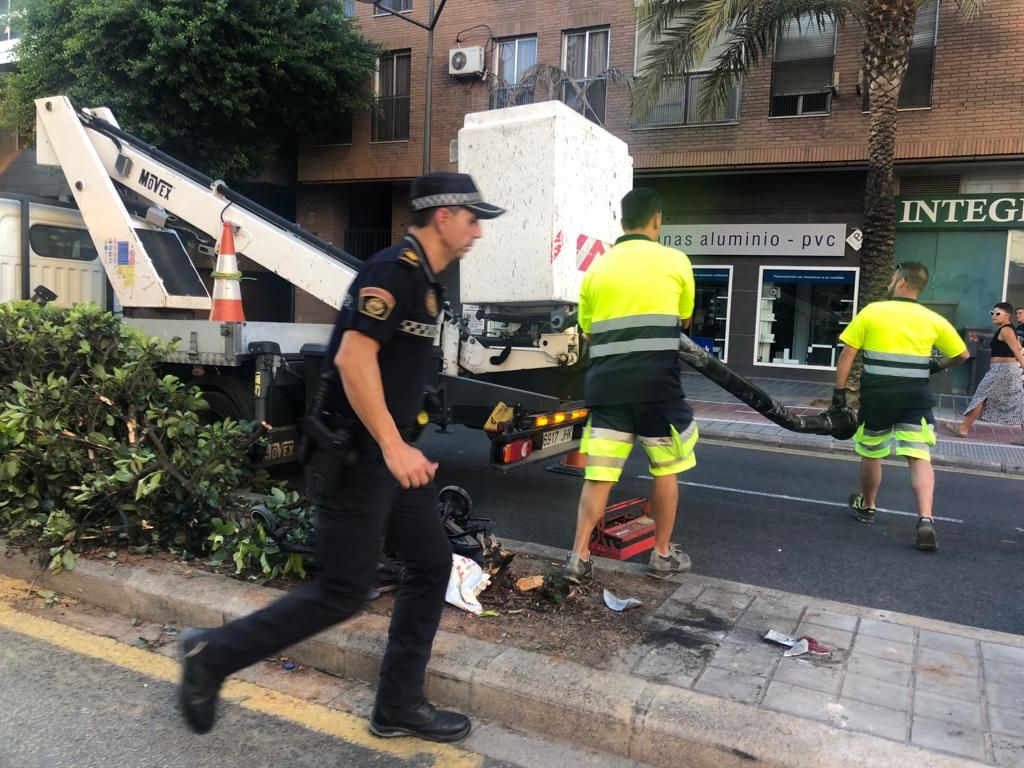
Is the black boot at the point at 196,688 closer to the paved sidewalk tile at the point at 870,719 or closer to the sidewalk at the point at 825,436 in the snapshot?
the paved sidewalk tile at the point at 870,719

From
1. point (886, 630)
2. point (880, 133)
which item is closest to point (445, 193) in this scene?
point (886, 630)

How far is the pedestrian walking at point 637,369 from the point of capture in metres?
3.92

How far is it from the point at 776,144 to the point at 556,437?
11.7 metres

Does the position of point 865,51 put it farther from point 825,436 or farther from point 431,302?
point 431,302

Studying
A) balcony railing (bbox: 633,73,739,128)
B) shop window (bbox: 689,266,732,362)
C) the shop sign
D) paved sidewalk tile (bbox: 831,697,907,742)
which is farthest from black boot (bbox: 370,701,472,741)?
the shop sign

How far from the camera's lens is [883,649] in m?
3.29

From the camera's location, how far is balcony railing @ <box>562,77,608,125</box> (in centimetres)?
1639

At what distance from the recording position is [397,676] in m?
2.72

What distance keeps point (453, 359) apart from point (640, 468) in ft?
9.65

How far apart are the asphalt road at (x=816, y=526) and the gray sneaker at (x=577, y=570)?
42.2 inches

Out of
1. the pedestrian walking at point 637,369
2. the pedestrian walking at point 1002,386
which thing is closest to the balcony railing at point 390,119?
the pedestrian walking at point 1002,386

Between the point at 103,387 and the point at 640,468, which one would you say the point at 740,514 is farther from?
the point at 103,387

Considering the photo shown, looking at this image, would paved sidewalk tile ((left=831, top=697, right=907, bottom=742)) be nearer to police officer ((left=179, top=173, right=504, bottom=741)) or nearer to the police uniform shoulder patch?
police officer ((left=179, top=173, right=504, bottom=741))

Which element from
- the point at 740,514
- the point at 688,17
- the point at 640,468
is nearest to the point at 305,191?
the point at 688,17
